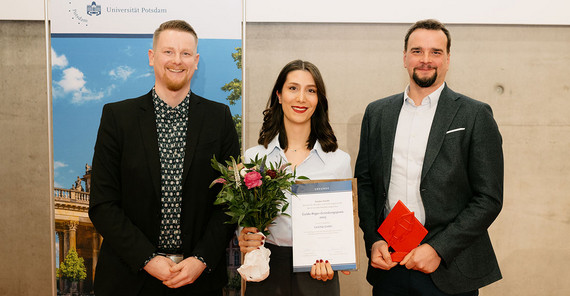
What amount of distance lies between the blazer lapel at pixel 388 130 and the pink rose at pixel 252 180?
0.82m

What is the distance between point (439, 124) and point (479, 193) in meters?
0.42

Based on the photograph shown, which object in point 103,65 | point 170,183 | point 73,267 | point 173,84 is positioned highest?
point 103,65

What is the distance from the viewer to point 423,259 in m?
2.16

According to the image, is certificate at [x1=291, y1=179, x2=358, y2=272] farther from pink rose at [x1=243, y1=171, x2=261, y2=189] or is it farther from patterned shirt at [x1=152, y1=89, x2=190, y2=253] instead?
patterned shirt at [x1=152, y1=89, x2=190, y2=253]

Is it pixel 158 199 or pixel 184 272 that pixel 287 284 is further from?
pixel 158 199

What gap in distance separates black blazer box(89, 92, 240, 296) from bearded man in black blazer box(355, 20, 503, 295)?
0.91 m

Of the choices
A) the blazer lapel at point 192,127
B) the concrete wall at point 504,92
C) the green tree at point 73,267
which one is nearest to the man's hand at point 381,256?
the blazer lapel at point 192,127

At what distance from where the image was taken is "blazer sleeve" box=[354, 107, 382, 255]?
2426 mm

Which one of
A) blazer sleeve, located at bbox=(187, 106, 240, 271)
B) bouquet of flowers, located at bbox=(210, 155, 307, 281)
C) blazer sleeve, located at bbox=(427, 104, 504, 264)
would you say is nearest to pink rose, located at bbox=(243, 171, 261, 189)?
bouquet of flowers, located at bbox=(210, 155, 307, 281)

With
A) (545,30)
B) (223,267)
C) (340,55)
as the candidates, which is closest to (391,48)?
(340,55)

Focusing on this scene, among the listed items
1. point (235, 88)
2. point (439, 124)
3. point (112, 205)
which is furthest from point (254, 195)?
point (235, 88)

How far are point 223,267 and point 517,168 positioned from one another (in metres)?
2.85

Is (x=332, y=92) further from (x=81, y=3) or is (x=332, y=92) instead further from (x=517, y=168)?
(x=81, y=3)

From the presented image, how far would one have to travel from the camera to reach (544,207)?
3.85 meters
